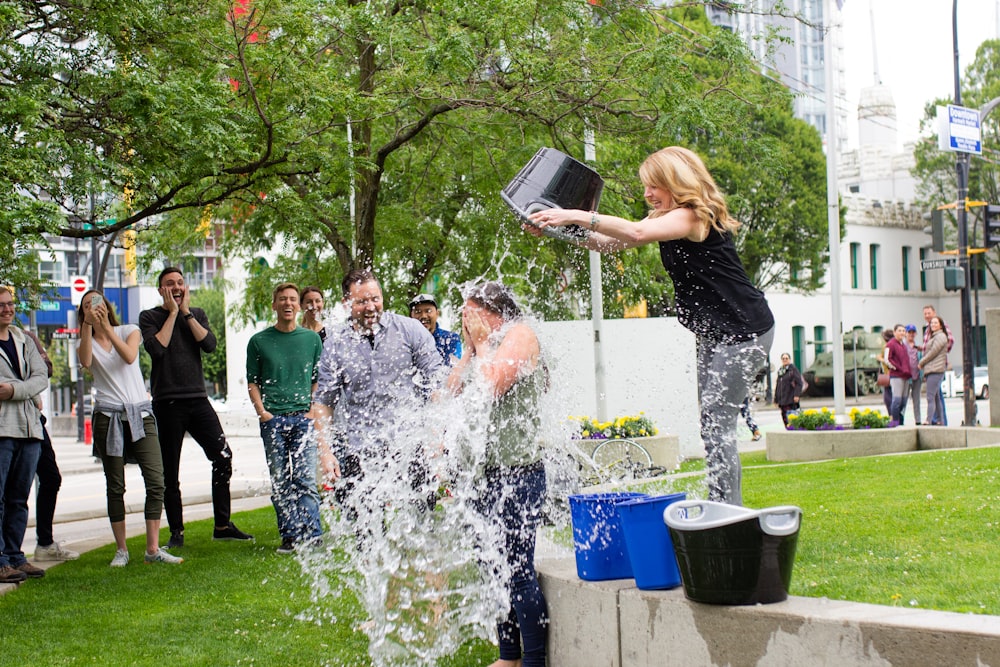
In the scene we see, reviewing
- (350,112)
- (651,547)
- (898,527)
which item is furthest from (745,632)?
(350,112)

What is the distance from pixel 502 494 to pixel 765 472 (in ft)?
22.1

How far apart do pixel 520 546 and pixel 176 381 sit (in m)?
4.65

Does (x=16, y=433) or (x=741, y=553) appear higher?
(x=16, y=433)

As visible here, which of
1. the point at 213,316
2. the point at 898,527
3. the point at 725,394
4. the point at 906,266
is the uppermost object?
the point at 906,266

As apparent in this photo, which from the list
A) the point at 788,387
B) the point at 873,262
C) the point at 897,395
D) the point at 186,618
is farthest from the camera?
the point at 873,262

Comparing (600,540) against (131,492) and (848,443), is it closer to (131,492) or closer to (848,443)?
(848,443)

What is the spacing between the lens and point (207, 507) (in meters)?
12.8

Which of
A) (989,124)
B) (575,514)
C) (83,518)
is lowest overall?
(83,518)

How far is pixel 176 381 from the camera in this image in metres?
8.59

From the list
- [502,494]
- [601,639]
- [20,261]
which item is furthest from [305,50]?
[601,639]

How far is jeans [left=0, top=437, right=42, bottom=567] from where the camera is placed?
7.66m

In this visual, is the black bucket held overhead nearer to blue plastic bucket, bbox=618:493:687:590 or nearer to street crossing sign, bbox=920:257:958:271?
blue plastic bucket, bbox=618:493:687:590

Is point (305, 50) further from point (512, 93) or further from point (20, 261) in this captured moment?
point (20, 261)

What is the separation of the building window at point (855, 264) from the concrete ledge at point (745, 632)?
53.7 m
